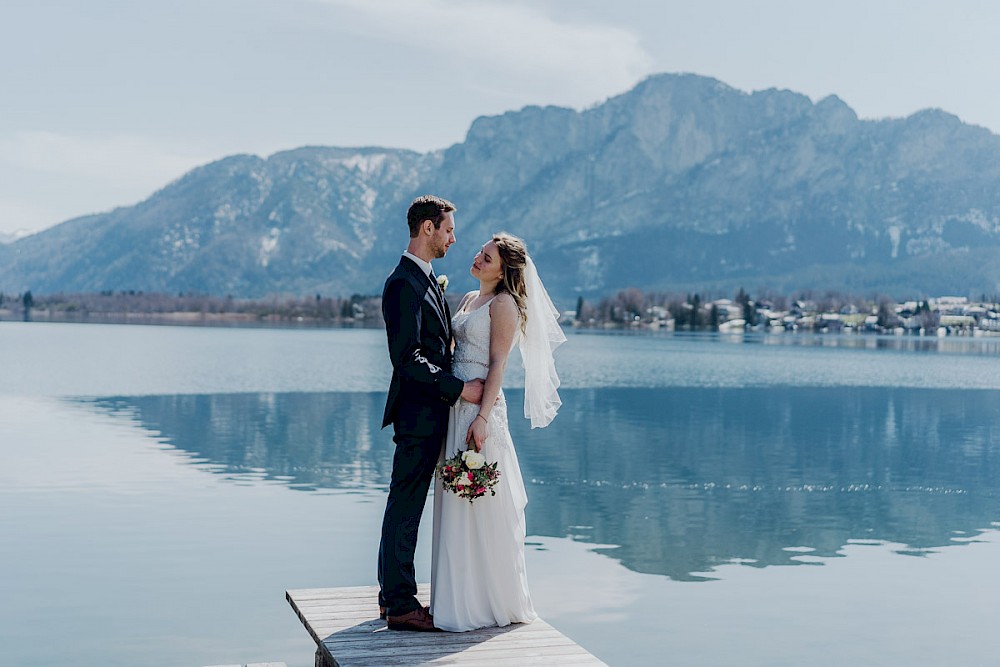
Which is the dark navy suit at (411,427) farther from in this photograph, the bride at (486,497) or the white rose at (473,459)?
the white rose at (473,459)

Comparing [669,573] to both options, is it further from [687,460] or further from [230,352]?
[230,352]

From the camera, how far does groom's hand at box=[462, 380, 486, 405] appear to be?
831 cm

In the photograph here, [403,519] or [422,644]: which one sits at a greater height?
[403,519]

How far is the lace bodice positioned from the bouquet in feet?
2.07

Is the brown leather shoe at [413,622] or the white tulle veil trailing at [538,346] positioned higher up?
the white tulle veil trailing at [538,346]

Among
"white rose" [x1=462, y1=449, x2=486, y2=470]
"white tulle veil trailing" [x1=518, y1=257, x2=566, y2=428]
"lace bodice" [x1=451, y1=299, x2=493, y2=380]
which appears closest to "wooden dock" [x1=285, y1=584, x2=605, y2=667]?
"white rose" [x1=462, y1=449, x2=486, y2=470]

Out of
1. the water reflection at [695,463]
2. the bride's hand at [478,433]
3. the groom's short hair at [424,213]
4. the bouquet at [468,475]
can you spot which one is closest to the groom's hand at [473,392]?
the bride's hand at [478,433]

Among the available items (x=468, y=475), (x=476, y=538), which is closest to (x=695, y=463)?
(x=476, y=538)

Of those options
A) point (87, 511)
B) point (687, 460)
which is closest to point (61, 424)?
point (87, 511)

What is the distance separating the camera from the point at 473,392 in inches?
328

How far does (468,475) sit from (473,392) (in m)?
0.62

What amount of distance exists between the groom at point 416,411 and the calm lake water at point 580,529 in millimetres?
3394

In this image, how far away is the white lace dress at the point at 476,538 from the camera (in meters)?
8.32

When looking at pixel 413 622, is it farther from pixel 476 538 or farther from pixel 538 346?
pixel 538 346
